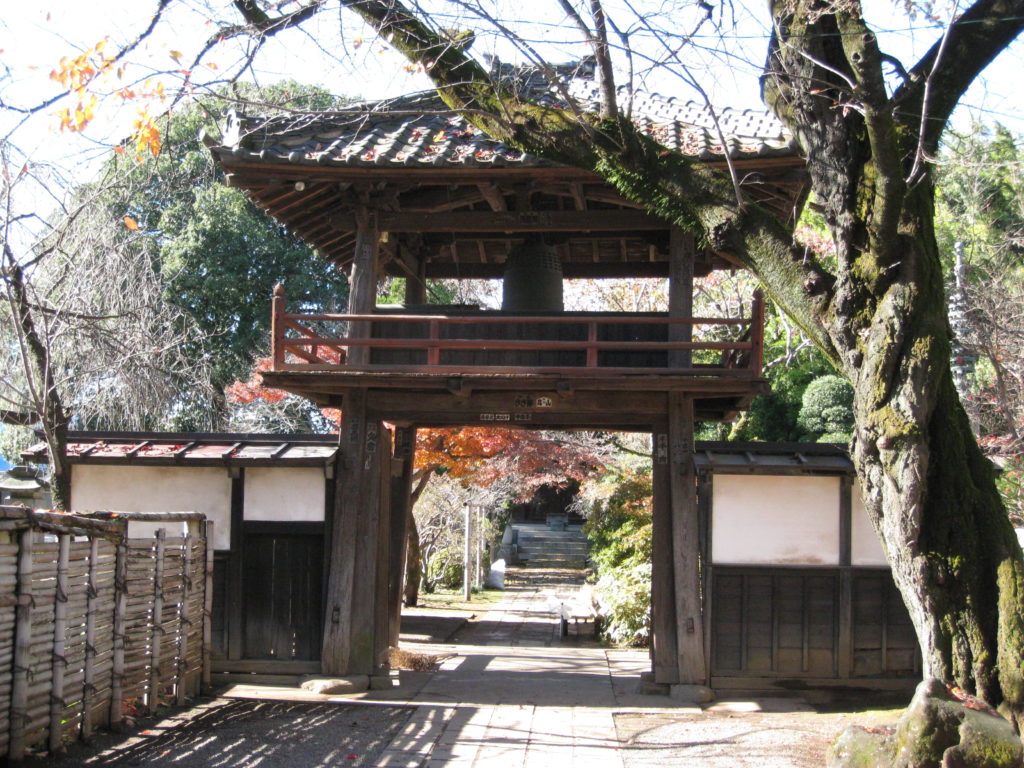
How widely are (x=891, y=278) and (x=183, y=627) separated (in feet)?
23.8

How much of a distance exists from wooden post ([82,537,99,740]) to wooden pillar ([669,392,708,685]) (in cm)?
609

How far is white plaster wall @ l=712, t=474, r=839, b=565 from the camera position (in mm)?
11031

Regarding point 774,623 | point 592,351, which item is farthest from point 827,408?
point 592,351

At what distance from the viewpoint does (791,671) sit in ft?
35.4

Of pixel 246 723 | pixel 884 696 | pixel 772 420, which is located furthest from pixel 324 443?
pixel 772 420

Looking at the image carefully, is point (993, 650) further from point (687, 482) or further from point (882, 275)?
point (687, 482)

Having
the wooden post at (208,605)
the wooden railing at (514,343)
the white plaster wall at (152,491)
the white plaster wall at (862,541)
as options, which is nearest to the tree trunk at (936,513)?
the wooden railing at (514,343)

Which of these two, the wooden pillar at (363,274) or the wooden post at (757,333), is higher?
the wooden pillar at (363,274)

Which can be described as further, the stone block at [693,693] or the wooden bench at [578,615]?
the wooden bench at [578,615]

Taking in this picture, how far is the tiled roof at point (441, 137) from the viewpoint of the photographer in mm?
10273

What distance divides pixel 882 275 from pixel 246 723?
646cm

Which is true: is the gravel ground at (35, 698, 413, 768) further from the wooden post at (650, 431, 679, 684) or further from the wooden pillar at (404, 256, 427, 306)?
the wooden pillar at (404, 256, 427, 306)

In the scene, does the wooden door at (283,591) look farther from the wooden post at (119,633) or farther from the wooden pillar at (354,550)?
the wooden post at (119,633)

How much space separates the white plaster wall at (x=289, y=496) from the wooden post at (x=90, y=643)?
377 centimetres
